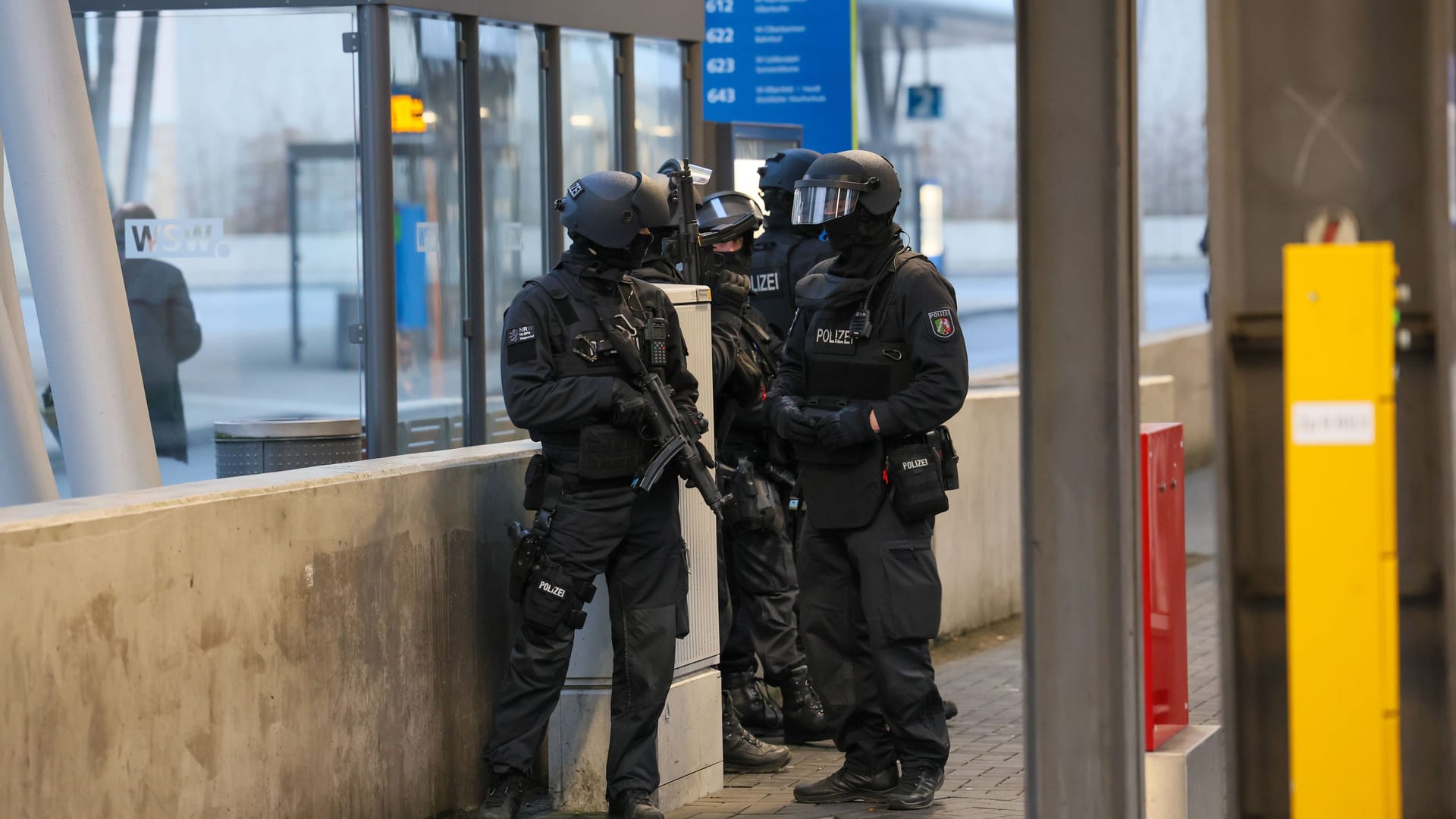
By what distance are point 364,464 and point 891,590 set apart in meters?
1.73

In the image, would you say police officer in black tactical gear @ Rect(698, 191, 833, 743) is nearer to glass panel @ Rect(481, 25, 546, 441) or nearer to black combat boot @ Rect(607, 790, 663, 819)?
black combat boot @ Rect(607, 790, 663, 819)

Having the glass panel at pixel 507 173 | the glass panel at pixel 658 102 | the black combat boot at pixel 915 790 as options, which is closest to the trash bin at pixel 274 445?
the black combat boot at pixel 915 790

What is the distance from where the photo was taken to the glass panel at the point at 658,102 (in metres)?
10.8

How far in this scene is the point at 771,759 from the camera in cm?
651

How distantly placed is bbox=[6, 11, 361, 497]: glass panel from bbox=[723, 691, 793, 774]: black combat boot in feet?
10.0

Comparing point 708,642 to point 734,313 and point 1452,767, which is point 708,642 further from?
point 1452,767

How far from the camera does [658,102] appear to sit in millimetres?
10891

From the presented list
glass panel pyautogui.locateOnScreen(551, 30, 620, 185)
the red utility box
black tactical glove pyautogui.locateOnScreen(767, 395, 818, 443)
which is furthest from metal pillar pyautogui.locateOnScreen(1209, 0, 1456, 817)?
glass panel pyautogui.locateOnScreen(551, 30, 620, 185)

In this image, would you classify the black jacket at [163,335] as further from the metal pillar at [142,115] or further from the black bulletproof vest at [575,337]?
the black bulletproof vest at [575,337]

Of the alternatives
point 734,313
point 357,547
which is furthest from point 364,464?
point 734,313

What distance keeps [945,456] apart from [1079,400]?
252 centimetres

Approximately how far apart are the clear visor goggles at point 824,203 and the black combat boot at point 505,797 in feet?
6.65

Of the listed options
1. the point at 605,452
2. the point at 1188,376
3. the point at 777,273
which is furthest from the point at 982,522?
the point at 1188,376

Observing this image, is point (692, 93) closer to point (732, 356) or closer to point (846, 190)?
point (732, 356)
